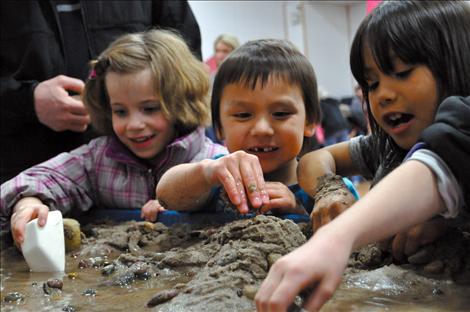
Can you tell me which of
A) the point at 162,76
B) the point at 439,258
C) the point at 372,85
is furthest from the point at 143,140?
the point at 439,258

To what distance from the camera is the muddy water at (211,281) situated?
1.05 metres

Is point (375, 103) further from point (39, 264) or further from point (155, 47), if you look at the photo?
point (155, 47)

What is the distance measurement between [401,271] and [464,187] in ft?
0.79

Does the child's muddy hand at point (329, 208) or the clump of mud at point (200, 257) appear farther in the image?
the child's muddy hand at point (329, 208)

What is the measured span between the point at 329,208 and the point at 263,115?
492mm

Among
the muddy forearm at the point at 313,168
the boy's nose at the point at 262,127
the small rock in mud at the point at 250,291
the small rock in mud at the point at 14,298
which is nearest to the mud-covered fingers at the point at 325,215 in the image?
the muddy forearm at the point at 313,168

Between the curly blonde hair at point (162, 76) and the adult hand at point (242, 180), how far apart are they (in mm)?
794

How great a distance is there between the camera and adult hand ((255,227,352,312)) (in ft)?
2.45

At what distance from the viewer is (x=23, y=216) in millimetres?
1860

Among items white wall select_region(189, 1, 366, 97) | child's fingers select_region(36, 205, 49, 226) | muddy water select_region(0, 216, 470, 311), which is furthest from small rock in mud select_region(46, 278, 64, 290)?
white wall select_region(189, 1, 366, 97)

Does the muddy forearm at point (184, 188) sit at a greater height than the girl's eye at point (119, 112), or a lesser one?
lesser

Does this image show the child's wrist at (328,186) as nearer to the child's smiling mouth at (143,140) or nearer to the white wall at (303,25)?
the child's smiling mouth at (143,140)

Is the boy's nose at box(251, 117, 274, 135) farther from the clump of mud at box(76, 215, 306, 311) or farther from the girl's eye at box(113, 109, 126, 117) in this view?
the girl's eye at box(113, 109, 126, 117)

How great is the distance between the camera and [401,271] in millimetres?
1180
